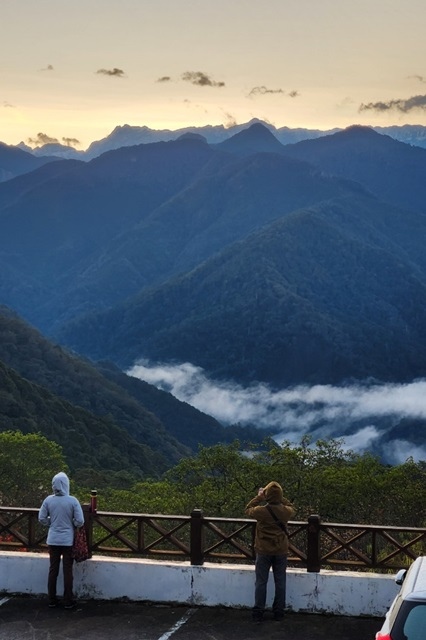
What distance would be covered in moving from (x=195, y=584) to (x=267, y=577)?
1.24 m

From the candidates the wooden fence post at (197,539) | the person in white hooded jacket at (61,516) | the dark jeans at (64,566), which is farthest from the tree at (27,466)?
the person in white hooded jacket at (61,516)

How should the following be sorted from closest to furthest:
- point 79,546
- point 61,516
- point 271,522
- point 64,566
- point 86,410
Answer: point 271,522, point 61,516, point 64,566, point 79,546, point 86,410

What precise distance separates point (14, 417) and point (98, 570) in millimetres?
81326

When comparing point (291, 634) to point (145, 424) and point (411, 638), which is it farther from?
point (145, 424)

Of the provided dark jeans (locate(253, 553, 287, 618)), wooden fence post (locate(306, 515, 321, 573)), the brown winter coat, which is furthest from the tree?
the brown winter coat

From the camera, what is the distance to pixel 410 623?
7.25 meters

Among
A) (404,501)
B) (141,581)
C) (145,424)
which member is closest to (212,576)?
(141,581)

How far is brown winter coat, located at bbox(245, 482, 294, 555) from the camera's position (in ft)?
35.9

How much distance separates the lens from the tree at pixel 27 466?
46.9 m

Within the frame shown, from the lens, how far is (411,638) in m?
7.16

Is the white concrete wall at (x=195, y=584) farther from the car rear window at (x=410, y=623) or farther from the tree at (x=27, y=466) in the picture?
the tree at (x=27, y=466)

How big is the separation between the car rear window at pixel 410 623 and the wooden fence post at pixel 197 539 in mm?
5025

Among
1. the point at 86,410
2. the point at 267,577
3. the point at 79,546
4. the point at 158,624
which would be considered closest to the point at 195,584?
the point at 158,624

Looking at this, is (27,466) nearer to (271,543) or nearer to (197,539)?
(197,539)
